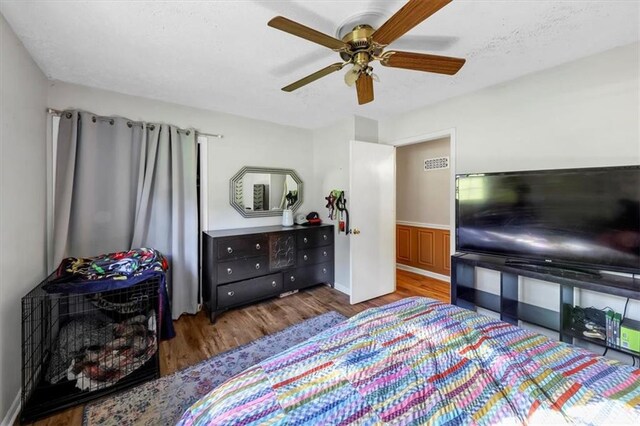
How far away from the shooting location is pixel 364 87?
168cm

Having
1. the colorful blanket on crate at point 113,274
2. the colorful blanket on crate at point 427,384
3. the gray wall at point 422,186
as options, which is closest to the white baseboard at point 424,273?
the gray wall at point 422,186

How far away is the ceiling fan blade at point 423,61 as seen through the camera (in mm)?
1462

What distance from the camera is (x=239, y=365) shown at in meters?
2.09

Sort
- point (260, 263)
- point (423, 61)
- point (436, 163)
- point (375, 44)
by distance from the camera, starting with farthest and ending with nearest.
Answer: point (436, 163)
point (260, 263)
point (423, 61)
point (375, 44)

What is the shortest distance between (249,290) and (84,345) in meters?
1.39

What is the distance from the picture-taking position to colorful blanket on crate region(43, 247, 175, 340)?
1.90 m

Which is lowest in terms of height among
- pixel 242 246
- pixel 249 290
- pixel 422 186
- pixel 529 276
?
pixel 249 290

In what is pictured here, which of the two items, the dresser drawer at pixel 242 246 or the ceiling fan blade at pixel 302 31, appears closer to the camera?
the ceiling fan blade at pixel 302 31

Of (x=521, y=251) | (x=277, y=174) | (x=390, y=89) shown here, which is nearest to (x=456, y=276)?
(x=521, y=251)

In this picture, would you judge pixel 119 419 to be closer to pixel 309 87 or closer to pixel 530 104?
pixel 309 87

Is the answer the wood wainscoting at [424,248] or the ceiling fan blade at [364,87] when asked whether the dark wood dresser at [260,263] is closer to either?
the wood wainscoting at [424,248]

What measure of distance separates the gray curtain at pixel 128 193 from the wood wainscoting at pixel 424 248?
3.35 m

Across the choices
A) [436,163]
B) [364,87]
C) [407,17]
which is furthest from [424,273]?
[407,17]

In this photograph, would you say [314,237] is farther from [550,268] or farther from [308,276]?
[550,268]
